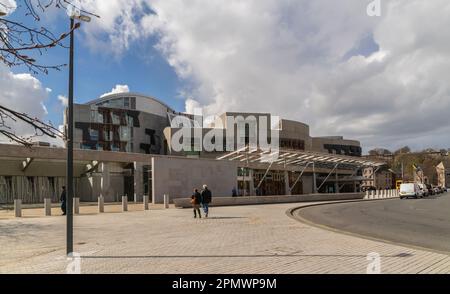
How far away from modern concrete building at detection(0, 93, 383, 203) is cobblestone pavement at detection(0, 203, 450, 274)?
67.9ft

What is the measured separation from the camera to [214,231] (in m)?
13.3

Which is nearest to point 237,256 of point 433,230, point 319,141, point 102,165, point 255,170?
point 433,230

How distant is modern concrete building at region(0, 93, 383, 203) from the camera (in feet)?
115

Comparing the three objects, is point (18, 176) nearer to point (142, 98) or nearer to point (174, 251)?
point (174, 251)

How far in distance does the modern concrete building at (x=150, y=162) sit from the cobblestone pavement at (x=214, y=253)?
67.9 feet

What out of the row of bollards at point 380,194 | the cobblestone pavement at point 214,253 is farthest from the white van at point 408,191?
the cobblestone pavement at point 214,253

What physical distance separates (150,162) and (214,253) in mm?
33722

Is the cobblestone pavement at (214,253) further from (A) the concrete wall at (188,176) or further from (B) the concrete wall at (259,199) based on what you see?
(A) the concrete wall at (188,176)

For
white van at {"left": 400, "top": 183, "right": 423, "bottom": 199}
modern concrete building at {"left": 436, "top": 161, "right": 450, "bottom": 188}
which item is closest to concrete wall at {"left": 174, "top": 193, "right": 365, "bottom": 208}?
white van at {"left": 400, "top": 183, "right": 423, "bottom": 199}

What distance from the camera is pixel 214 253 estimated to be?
883 cm

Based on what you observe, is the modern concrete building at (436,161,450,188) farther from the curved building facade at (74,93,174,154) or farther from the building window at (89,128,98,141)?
the building window at (89,128,98,141)

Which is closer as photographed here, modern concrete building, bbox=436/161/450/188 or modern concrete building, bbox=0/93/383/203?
modern concrete building, bbox=0/93/383/203

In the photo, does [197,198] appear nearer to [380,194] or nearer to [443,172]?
[380,194]
